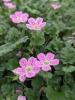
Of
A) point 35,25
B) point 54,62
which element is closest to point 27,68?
point 54,62

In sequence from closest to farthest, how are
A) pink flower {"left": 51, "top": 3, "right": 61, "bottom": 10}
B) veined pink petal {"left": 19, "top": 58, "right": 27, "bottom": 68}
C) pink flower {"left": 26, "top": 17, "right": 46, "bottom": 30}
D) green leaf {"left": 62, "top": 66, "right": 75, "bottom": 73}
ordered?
green leaf {"left": 62, "top": 66, "right": 75, "bottom": 73} < veined pink petal {"left": 19, "top": 58, "right": 27, "bottom": 68} < pink flower {"left": 26, "top": 17, "right": 46, "bottom": 30} < pink flower {"left": 51, "top": 3, "right": 61, "bottom": 10}

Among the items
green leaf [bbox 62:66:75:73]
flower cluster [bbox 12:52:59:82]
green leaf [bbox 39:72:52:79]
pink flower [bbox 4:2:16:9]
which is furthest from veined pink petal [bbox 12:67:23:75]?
pink flower [bbox 4:2:16:9]

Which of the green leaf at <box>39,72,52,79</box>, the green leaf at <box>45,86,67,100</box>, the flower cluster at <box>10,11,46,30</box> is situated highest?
the flower cluster at <box>10,11,46,30</box>

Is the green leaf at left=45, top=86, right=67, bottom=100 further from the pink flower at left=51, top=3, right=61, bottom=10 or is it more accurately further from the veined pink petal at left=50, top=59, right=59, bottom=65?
the pink flower at left=51, top=3, right=61, bottom=10

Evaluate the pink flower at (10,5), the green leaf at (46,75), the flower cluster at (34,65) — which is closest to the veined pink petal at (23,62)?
the flower cluster at (34,65)

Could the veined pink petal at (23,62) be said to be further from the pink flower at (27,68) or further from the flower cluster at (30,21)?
the flower cluster at (30,21)

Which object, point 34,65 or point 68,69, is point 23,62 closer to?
point 34,65

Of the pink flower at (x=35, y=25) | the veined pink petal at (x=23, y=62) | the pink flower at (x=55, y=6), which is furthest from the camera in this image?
the pink flower at (x=55, y=6)

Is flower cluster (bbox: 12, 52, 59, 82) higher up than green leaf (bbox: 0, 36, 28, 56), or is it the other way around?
green leaf (bbox: 0, 36, 28, 56)

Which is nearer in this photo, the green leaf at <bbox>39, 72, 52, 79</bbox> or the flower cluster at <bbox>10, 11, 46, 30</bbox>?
the green leaf at <bbox>39, 72, 52, 79</bbox>

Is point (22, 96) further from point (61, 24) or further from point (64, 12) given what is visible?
point (64, 12)
